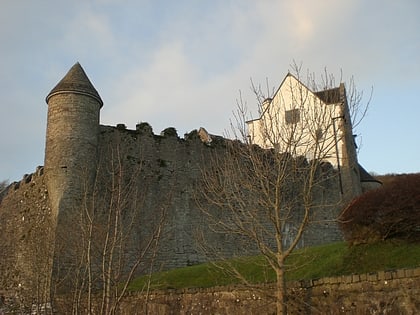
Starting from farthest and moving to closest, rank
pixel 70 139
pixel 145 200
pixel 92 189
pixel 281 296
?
pixel 145 200 → pixel 70 139 → pixel 92 189 → pixel 281 296

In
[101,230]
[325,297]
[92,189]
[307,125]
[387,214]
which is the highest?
[92,189]

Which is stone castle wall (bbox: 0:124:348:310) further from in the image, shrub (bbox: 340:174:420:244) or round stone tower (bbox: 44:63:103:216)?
shrub (bbox: 340:174:420:244)

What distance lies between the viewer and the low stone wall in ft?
31.9

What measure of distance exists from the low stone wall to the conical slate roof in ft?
35.6

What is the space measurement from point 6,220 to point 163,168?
8111mm

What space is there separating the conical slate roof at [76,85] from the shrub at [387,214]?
1337cm

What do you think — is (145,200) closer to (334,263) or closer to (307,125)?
(334,263)

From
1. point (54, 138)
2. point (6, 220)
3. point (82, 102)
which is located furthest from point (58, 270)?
point (6, 220)

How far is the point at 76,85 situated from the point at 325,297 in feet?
48.5

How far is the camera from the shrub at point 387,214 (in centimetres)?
1147

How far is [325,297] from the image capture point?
10867 mm

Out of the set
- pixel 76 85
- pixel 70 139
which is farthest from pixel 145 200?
pixel 76 85

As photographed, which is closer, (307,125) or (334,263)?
(307,125)

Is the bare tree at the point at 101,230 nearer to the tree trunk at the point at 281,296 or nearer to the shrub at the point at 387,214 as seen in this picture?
the tree trunk at the point at 281,296
